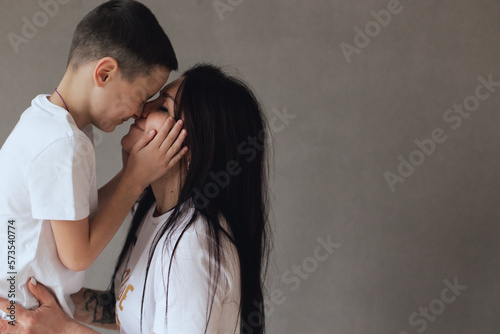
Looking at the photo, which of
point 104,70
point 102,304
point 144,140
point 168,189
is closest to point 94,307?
point 102,304

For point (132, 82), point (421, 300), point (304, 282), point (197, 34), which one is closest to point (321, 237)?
point (304, 282)

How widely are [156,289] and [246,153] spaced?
1.24ft

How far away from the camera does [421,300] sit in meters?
2.49

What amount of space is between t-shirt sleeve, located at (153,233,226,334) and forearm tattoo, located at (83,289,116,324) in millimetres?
470

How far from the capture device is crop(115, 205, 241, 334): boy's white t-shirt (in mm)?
1095

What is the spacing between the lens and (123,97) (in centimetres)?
123

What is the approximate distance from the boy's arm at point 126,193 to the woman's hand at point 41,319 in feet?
0.39

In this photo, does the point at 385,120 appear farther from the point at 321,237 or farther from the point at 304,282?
the point at 304,282

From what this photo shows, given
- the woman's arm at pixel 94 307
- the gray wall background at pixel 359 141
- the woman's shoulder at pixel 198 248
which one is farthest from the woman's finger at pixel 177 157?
the gray wall background at pixel 359 141

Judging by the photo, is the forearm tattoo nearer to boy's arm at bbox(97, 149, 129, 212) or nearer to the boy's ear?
boy's arm at bbox(97, 149, 129, 212)

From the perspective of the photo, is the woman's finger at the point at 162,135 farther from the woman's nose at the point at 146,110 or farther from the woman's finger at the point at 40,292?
the woman's finger at the point at 40,292

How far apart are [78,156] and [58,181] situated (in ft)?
0.22

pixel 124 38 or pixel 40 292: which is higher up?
pixel 124 38

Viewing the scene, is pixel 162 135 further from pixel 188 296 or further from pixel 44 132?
pixel 188 296
